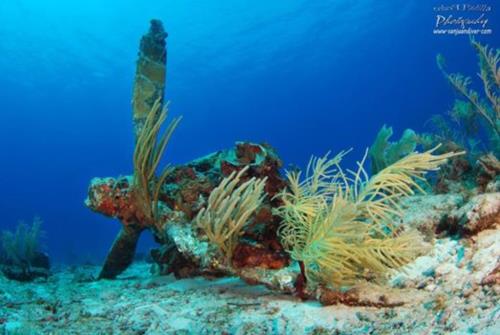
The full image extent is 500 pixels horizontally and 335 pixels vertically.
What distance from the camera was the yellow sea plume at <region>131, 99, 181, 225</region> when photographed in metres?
4.42

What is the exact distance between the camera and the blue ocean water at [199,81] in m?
48.5

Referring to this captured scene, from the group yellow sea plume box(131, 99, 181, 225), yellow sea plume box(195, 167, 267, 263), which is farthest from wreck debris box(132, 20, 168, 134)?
yellow sea plume box(195, 167, 267, 263)

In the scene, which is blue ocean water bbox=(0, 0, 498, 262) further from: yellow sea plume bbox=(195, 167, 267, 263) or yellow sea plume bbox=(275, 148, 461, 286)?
yellow sea plume bbox=(275, 148, 461, 286)

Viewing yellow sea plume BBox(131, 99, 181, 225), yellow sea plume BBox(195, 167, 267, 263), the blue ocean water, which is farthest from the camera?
the blue ocean water

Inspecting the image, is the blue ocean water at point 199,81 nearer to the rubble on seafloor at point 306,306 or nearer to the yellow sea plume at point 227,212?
the rubble on seafloor at point 306,306

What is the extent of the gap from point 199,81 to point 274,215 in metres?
70.0

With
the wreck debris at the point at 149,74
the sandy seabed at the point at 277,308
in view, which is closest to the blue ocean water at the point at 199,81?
the wreck debris at the point at 149,74

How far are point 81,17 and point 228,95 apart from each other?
40707mm

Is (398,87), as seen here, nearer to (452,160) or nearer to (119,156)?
(119,156)

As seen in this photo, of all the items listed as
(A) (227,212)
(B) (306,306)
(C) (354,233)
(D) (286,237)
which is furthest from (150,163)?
(C) (354,233)

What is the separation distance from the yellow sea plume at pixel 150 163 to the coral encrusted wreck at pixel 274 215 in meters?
0.01

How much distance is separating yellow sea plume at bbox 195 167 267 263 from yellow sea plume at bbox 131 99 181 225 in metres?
1.17

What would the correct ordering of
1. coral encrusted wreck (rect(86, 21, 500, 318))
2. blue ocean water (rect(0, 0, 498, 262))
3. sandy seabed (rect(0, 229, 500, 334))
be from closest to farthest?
1. sandy seabed (rect(0, 229, 500, 334))
2. coral encrusted wreck (rect(86, 21, 500, 318))
3. blue ocean water (rect(0, 0, 498, 262))

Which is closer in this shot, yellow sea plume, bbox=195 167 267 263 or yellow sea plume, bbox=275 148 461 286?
yellow sea plume, bbox=275 148 461 286
